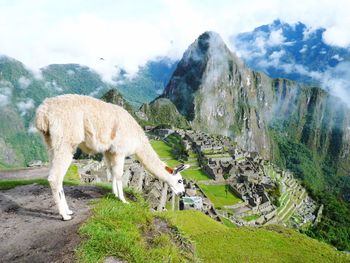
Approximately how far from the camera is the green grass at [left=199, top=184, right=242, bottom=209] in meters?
38.8

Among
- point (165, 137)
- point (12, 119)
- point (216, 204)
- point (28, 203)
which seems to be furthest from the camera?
point (12, 119)

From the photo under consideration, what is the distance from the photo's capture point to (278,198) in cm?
4841

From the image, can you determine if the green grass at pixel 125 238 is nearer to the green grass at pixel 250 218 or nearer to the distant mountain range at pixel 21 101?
the green grass at pixel 250 218

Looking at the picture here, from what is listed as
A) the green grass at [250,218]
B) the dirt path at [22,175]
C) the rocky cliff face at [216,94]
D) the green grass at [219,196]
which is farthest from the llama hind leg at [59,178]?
the rocky cliff face at [216,94]

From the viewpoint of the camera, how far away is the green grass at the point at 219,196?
38.8m

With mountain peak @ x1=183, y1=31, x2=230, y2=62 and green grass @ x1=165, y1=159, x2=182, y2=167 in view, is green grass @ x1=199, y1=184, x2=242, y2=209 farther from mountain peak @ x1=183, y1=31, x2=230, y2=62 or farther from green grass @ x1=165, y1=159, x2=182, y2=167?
mountain peak @ x1=183, y1=31, x2=230, y2=62

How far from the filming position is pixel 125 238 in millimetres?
5828

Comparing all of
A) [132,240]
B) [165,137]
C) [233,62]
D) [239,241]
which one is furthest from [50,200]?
[233,62]

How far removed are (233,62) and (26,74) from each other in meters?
101

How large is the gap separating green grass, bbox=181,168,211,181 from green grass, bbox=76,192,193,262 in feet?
128

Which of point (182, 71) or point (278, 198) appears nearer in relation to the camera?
point (278, 198)

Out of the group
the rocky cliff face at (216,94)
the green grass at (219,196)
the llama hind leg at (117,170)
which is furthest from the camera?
the rocky cliff face at (216,94)

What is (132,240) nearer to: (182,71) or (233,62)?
(182,71)

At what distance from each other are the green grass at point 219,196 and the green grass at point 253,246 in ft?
79.7
